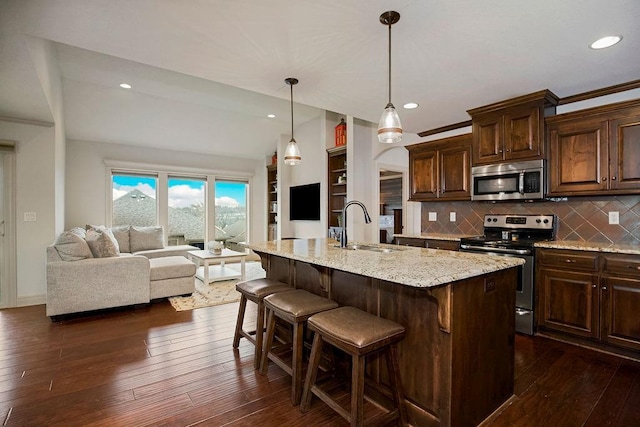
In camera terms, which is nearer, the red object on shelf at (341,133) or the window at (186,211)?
the red object on shelf at (341,133)

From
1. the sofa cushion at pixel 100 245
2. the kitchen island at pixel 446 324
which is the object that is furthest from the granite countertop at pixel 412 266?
the sofa cushion at pixel 100 245

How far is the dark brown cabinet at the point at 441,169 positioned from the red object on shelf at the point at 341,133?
137 centimetres

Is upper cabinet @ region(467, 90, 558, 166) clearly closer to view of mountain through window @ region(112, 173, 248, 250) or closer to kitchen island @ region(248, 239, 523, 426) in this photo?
kitchen island @ region(248, 239, 523, 426)

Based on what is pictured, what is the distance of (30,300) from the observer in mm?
4062

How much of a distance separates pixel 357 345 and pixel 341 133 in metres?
4.56

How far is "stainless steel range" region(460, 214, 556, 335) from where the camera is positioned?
3.01 meters

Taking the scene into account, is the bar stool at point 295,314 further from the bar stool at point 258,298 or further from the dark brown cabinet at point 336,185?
the dark brown cabinet at point 336,185

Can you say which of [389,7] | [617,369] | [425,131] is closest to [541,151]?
[425,131]

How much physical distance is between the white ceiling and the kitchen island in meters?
1.53

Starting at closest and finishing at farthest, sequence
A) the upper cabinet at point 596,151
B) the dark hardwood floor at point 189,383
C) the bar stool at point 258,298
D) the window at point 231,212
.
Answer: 1. the dark hardwood floor at point 189,383
2. the bar stool at point 258,298
3. the upper cabinet at point 596,151
4. the window at point 231,212

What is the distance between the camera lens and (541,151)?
3162 mm

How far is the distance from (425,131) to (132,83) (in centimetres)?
443

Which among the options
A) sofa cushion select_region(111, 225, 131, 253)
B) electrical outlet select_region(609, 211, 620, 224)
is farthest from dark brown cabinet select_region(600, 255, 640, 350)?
sofa cushion select_region(111, 225, 131, 253)

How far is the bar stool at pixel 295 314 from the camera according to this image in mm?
1920
